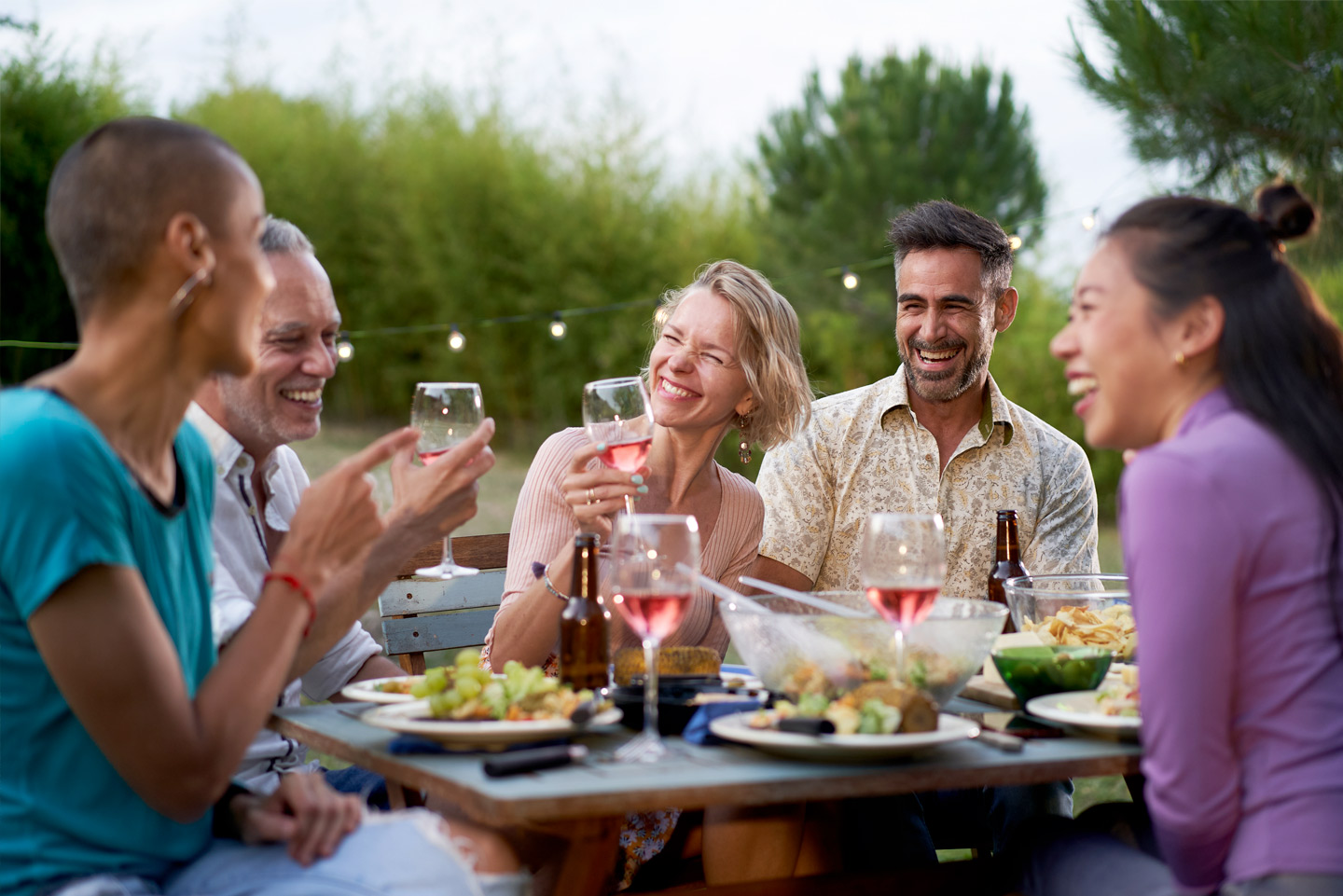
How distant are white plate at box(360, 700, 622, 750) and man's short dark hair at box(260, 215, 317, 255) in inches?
42.5

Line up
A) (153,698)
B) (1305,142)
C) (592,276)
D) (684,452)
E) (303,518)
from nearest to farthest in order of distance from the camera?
(153,698), (303,518), (684,452), (1305,142), (592,276)

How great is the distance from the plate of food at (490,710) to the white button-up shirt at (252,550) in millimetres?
459

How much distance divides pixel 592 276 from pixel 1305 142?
5.27 meters

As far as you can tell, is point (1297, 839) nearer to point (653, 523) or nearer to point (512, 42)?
point (653, 523)

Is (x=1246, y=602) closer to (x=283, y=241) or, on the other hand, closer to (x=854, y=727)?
(x=854, y=727)

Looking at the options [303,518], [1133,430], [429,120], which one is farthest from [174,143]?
[429,120]

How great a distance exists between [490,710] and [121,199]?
0.77 metres

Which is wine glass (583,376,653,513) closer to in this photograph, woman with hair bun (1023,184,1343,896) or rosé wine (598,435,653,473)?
rosé wine (598,435,653,473)

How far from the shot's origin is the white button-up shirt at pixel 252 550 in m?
2.18

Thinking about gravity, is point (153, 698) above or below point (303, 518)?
below

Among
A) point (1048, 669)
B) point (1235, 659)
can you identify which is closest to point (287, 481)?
point (1048, 669)

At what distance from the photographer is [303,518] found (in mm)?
1573

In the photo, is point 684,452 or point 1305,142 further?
point 1305,142

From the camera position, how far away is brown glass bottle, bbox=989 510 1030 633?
2.50 metres
